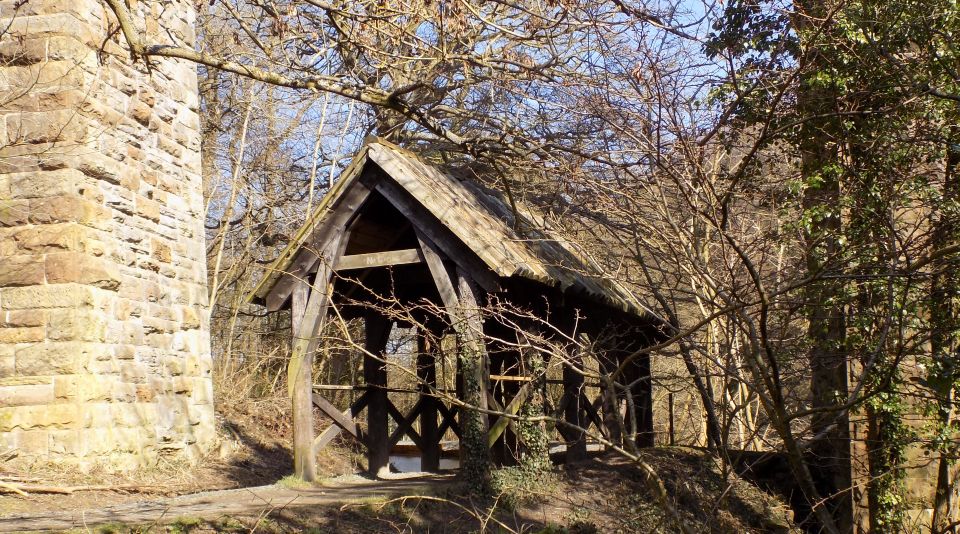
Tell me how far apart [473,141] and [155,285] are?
433 cm

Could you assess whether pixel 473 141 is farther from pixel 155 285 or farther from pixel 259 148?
pixel 259 148

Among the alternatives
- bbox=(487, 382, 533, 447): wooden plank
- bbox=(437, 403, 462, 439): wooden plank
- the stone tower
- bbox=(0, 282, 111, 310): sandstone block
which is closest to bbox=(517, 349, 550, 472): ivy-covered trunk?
bbox=(487, 382, 533, 447): wooden plank

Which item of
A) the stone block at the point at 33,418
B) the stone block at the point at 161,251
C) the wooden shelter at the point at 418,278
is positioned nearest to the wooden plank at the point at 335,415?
the wooden shelter at the point at 418,278

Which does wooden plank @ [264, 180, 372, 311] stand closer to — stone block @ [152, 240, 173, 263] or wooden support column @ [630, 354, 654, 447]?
stone block @ [152, 240, 173, 263]

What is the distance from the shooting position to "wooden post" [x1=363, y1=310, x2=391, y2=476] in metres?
10.4

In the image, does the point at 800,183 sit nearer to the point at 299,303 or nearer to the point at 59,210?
the point at 299,303

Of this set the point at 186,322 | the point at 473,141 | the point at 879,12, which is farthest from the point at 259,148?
the point at 879,12

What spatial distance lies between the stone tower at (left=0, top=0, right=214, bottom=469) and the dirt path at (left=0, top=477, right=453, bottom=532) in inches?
65.2

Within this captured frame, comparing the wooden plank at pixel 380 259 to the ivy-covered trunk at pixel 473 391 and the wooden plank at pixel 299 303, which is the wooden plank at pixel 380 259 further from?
the ivy-covered trunk at pixel 473 391

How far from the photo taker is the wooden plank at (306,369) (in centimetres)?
885

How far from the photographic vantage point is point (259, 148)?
21.0m

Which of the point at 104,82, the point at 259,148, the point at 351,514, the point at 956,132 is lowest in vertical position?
the point at 351,514

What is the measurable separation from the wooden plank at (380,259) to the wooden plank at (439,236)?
0.29 m

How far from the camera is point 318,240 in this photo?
29.6 feet
